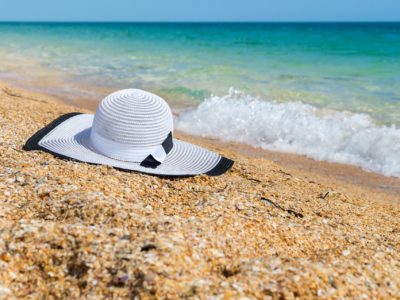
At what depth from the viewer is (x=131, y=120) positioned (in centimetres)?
425

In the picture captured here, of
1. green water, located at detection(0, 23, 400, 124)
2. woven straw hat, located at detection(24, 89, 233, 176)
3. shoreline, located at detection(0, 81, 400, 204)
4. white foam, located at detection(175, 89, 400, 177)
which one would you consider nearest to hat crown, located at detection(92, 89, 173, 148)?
woven straw hat, located at detection(24, 89, 233, 176)

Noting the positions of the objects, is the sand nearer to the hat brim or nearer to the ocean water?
the hat brim

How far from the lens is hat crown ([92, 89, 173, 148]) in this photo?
14.0 ft

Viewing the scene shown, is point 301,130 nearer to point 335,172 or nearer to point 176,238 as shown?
point 335,172

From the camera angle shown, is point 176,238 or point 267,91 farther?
point 267,91

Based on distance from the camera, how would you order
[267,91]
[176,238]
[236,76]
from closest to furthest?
[176,238] < [267,91] < [236,76]

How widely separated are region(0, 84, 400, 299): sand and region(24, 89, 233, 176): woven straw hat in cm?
16

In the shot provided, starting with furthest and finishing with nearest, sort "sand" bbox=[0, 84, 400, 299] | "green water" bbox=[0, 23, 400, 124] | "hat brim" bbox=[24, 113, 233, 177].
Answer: "green water" bbox=[0, 23, 400, 124], "hat brim" bbox=[24, 113, 233, 177], "sand" bbox=[0, 84, 400, 299]

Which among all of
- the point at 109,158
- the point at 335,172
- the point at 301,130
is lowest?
the point at 335,172

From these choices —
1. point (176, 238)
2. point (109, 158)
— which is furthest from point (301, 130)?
point (176, 238)

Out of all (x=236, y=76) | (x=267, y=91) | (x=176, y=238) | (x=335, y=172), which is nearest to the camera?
(x=176, y=238)

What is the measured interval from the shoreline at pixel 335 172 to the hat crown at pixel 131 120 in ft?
8.78

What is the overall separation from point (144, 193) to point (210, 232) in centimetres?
95

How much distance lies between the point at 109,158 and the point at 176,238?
1.81m
